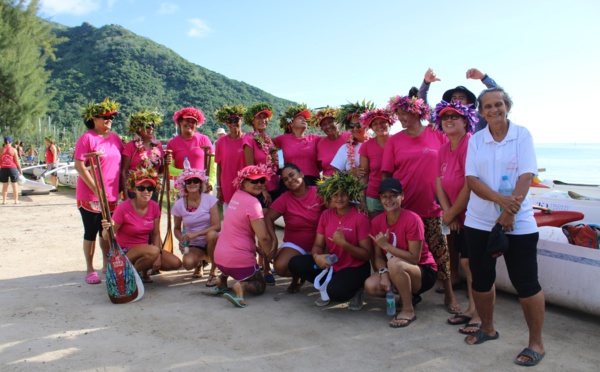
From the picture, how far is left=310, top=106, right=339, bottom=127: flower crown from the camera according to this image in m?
5.54

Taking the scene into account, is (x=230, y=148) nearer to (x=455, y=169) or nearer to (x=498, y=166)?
(x=455, y=169)

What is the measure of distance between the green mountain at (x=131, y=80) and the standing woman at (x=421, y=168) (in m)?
57.1

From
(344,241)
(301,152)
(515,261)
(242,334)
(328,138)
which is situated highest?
(328,138)

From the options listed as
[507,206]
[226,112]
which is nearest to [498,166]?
[507,206]

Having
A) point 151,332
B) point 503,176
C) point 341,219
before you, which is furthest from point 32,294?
point 503,176

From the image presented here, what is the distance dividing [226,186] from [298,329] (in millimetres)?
2298

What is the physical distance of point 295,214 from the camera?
5.15m

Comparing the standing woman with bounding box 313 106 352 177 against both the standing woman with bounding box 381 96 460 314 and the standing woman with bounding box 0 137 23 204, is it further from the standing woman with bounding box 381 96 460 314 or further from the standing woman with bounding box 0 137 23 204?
the standing woman with bounding box 0 137 23 204

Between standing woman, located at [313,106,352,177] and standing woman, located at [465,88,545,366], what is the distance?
2.12 metres

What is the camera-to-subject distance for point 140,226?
532 centimetres

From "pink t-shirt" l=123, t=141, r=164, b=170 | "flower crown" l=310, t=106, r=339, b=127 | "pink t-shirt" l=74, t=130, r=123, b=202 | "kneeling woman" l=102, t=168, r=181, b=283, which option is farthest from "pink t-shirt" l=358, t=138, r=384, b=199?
"pink t-shirt" l=74, t=130, r=123, b=202

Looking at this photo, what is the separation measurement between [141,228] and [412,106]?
3.31m

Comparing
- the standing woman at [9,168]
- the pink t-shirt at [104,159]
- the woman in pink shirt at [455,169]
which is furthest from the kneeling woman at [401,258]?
the standing woman at [9,168]

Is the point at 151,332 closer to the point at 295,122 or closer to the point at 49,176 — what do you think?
the point at 295,122
